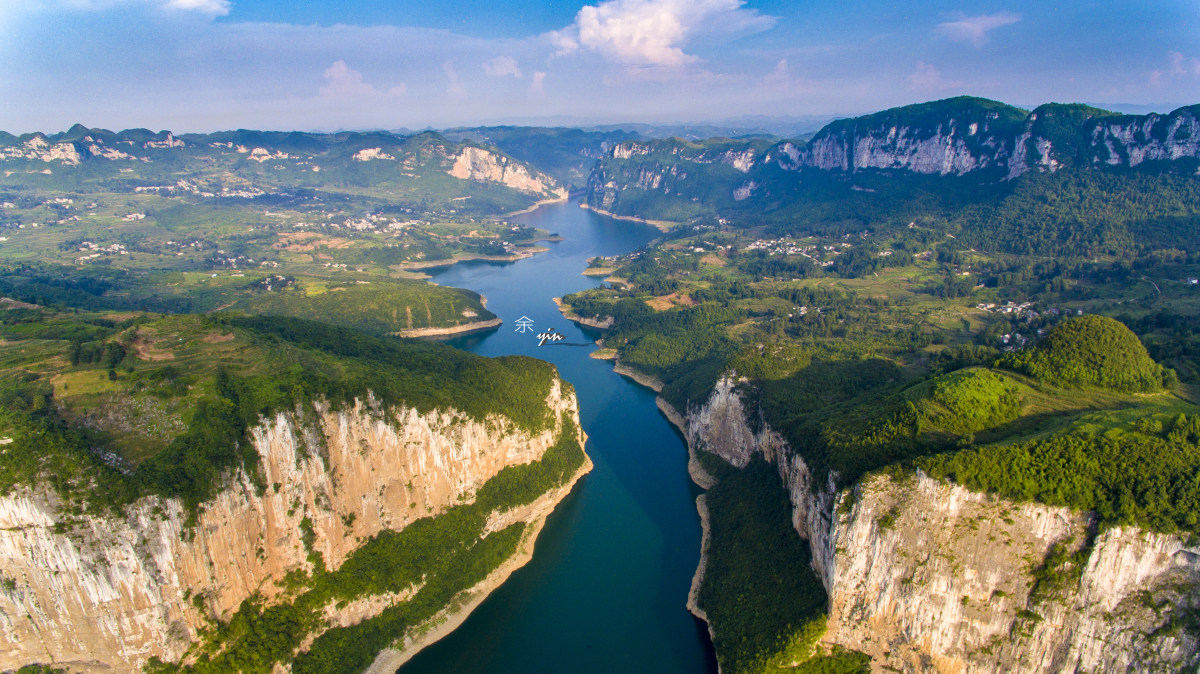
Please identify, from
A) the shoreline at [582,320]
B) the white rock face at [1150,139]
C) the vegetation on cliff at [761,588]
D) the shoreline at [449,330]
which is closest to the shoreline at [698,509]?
the vegetation on cliff at [761,588]

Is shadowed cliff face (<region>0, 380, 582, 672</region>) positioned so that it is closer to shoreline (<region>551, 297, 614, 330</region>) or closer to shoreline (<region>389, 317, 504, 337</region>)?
shoreline (<region>389, 317, 504, 337</region>)

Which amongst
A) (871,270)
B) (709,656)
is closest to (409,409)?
(709,656)

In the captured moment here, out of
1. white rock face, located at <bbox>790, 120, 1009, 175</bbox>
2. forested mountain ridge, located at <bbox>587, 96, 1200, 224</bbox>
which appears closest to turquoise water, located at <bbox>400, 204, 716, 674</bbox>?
forested mountain ridge, located at <bbox>587, 96, 1200, 224</bbox>

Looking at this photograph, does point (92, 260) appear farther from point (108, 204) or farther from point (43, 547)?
point (43, 547)

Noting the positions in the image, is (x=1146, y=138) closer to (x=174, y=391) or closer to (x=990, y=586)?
(x=990, y=586)

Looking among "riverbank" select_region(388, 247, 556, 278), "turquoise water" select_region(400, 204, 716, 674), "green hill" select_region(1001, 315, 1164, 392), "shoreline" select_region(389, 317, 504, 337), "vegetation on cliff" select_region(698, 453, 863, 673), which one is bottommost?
"turquoise water" select_region(400, 204, 716, 674)

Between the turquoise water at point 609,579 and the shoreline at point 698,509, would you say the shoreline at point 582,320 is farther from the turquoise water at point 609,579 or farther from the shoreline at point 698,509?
the shoreline at point 698,509
